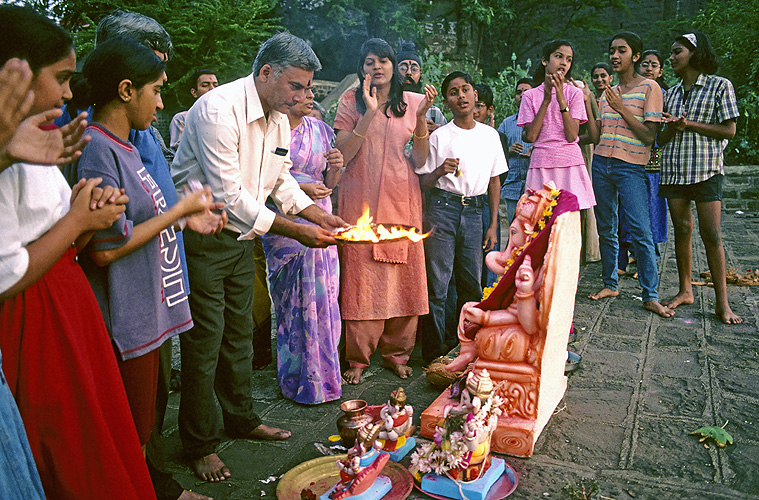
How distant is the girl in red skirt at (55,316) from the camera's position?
183 cm

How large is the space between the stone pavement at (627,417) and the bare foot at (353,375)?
0.07 meters

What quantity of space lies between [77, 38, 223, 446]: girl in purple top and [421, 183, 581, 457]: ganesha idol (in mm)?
1740

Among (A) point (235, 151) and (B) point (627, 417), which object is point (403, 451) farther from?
(A) point (235, 151)

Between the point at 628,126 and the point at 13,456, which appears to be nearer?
the point at 13,456

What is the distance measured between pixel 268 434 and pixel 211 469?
18.6 inches

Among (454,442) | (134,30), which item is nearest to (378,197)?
(134,30)

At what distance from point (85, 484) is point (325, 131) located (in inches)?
127

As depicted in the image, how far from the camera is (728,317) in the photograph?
17.6 feet

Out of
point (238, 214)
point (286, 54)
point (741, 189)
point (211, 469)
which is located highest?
point (286, 54)

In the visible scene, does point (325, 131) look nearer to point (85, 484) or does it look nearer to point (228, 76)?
point (85, 484)

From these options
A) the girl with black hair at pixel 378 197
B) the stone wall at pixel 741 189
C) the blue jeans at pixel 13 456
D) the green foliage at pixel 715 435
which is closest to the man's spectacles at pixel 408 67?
the girl with black hair at pixel 378 197

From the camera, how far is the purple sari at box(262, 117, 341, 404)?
13.6 feet

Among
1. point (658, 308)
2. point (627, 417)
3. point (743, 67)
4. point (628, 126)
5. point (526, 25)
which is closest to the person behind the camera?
point (627, 417)

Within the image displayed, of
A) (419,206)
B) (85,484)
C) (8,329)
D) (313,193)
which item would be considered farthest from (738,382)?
(8,329)
